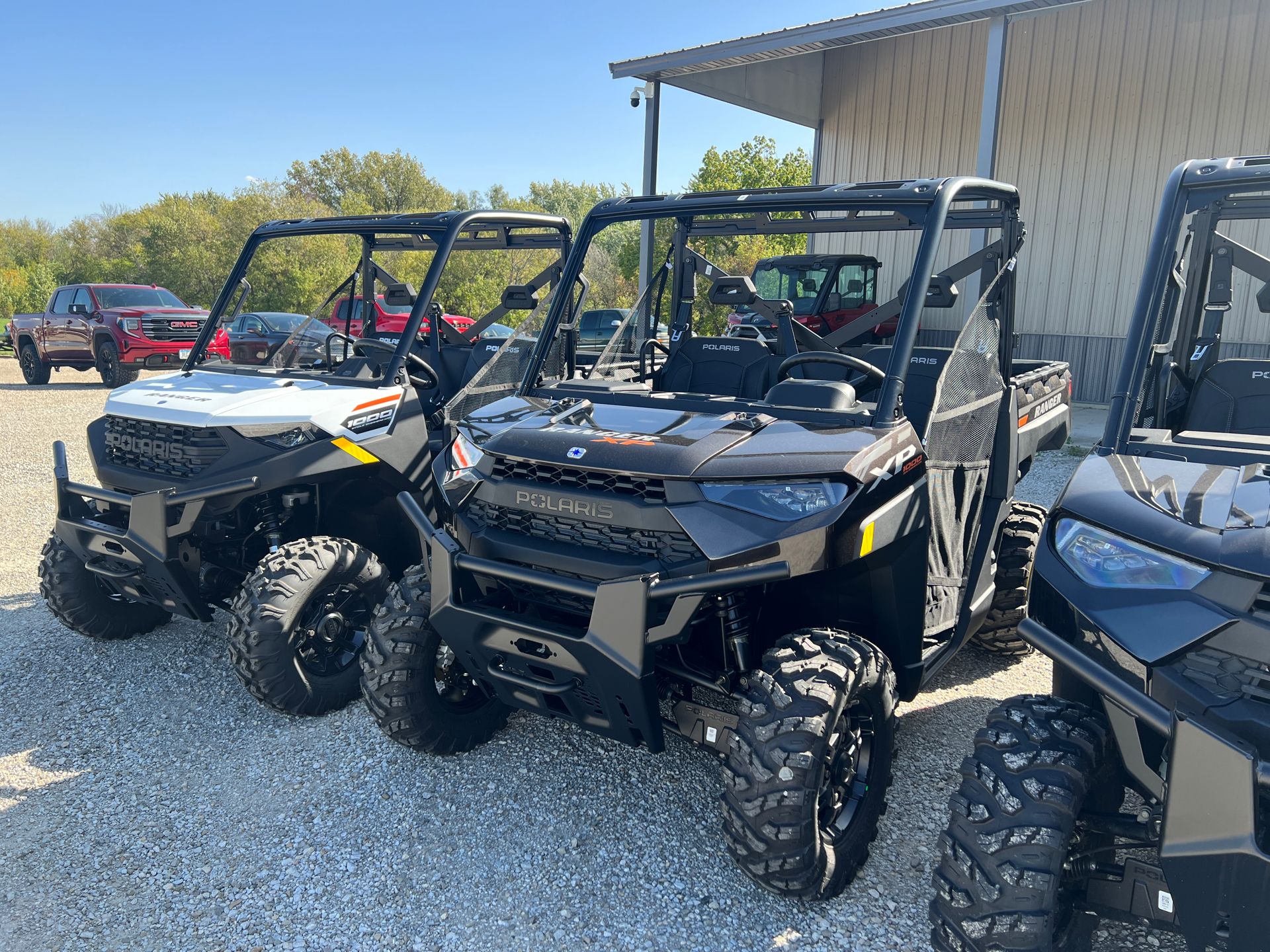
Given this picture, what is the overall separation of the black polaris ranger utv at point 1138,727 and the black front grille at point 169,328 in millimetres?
16628

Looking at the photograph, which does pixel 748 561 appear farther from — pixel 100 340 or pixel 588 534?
pixel 100 340

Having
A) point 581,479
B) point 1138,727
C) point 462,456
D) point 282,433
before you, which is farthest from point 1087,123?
point 1138,727

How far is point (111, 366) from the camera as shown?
54.2ft

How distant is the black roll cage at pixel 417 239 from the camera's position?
4.69m

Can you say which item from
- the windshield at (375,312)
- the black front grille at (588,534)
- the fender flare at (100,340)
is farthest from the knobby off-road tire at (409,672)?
the fender flare at (100,340)

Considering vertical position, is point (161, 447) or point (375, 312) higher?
point (375, 312)

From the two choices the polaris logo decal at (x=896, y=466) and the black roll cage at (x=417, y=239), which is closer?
the polaris logo decal at (x=896, y=466)

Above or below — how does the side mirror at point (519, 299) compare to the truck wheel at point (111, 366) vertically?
above

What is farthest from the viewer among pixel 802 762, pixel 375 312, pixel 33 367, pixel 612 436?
pixel 33 367

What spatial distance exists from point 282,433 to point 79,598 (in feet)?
4.90

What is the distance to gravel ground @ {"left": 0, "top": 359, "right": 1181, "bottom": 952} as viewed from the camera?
274cm

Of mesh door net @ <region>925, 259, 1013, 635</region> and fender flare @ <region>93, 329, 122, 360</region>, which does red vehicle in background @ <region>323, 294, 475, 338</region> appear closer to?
mesh door net @ <region>925, 259, 1013, 635</region>

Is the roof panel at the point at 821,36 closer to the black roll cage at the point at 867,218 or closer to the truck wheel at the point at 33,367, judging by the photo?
the black roll cage at the point at 867,218

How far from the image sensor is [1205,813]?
180cm
